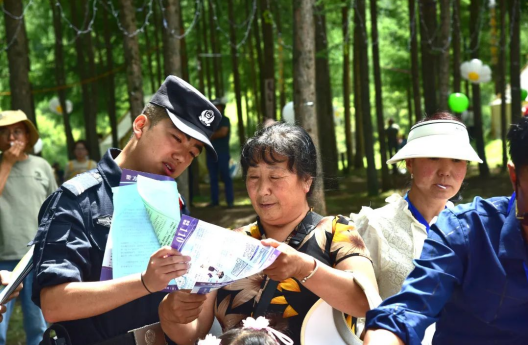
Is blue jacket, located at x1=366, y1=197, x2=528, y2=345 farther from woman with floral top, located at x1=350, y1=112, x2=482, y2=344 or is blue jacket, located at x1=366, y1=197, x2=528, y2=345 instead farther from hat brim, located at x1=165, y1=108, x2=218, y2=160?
woman with floral top, located at x1=350, y1=112, x2=482, y2=344

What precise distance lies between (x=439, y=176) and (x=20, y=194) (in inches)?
151

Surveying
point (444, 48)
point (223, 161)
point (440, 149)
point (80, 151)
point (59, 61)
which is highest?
point (59, 61)

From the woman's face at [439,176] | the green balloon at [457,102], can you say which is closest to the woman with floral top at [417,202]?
the woman's face at [439,176]

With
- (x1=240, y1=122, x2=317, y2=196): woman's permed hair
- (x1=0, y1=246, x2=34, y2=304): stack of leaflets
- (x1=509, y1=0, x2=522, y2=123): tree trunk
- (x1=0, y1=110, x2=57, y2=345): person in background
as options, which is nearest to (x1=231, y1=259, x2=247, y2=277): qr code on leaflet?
(x1=240, y1=122, x2=317, y2=196): woman's permed hair

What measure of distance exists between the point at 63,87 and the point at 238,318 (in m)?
18.3

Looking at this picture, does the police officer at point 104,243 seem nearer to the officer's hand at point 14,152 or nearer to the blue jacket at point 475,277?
the blue jacket at point 475,277

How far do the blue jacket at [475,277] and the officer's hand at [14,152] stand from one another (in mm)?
4508

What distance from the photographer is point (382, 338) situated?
1.86 m

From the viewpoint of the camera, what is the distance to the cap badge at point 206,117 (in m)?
2.93

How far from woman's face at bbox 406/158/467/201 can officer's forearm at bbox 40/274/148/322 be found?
187 cm

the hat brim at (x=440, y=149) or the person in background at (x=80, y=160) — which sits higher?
the hat brim at (x=440, y=149)

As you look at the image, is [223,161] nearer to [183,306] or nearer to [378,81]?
[378,81]

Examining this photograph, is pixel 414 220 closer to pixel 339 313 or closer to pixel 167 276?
pixel 339 313

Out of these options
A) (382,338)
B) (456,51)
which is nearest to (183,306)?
(382,338)
